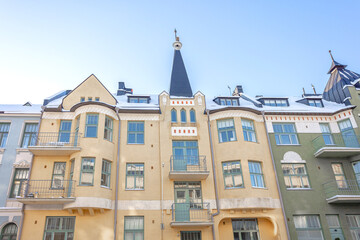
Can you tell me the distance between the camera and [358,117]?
21.7 metres

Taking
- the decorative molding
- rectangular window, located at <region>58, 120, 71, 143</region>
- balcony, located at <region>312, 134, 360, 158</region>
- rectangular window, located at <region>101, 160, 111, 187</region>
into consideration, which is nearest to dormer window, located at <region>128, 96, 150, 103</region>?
the decorative molding

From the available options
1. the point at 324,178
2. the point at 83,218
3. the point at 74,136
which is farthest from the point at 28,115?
the point at 324,178

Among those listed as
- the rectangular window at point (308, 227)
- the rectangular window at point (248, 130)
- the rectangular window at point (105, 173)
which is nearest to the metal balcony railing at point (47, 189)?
the rectangular window at point (105, 173)

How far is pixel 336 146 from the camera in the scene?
69.3 feet

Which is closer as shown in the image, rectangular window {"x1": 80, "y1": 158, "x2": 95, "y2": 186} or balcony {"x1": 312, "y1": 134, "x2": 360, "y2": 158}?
rectangular window {"x1": 80, "y1": 158, "x2": 95, "y2": 186}

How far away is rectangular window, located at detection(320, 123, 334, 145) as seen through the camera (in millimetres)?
21641

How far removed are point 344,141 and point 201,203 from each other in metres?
12.0

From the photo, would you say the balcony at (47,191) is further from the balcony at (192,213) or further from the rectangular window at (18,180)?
the balcony at (192,213)

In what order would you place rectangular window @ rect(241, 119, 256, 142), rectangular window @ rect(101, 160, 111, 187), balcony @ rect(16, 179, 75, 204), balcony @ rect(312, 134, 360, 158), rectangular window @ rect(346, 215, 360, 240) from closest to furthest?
balcony @ rect(16, 179, 75, 204), rectangular window @ rect(101, 160, 111, 187), rectangular window @ rect(346, 215, 360, 240), balcony @ rect(312, 134, 360, 158), rectangular window @ rect(241, 119, 256, 142)

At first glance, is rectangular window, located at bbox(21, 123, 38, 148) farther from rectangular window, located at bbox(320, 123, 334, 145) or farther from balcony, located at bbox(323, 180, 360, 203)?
rectangular window, located at bbox(320, 123, 334, 145)

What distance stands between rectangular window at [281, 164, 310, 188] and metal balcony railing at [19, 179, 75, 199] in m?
14.3

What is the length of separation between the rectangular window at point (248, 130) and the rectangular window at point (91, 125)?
411 inches

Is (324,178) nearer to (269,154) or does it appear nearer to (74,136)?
(269,154)

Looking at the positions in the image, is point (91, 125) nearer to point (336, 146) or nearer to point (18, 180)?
point (18, 180)
